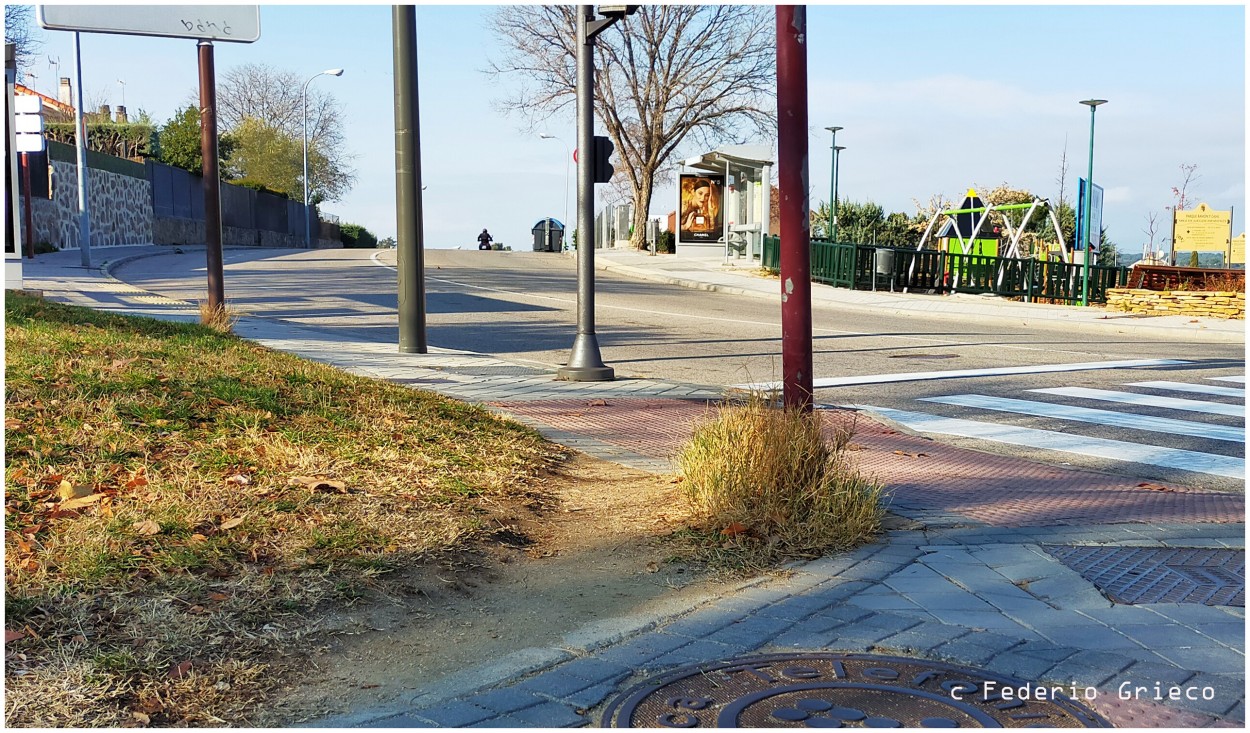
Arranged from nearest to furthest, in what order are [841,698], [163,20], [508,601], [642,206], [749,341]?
1. [841,698]
2. [508,601]
3. [163,20]
4. [749,341]
5. [642,206]

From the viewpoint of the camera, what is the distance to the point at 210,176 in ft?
44.0

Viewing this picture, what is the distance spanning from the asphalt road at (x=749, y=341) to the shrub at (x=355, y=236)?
52884mm

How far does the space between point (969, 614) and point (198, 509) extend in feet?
10.2

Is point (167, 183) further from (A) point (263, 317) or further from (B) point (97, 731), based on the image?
(B) point (97, 731)

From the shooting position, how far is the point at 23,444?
5.08m

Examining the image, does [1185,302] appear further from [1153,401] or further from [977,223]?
[1153,401]

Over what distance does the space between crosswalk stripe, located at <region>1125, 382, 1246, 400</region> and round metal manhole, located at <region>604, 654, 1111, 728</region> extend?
822 cm

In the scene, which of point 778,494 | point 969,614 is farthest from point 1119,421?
point 969,614

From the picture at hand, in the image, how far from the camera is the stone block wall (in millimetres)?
32344

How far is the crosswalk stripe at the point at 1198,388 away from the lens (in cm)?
1030

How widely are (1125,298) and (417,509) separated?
74.1ft

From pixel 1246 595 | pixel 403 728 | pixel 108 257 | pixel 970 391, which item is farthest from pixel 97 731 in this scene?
pixel 108 257

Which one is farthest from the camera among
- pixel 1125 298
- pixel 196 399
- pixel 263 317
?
pixel 1125 298

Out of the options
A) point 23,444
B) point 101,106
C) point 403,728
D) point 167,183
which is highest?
point 101,106
